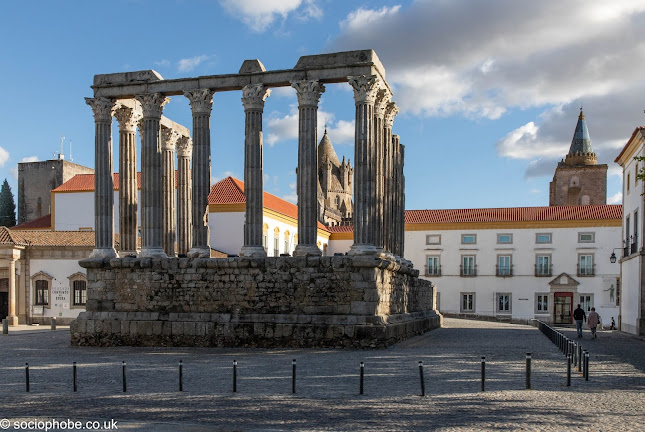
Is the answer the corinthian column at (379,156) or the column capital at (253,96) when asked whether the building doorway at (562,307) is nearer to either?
the corinthian column at (379,156)

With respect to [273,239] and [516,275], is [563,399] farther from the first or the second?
[516,275]

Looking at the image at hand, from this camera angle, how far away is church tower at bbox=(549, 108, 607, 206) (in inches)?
2781

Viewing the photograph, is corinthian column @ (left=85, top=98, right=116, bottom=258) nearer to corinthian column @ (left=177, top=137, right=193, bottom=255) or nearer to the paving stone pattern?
corinthian column @ (left=177, top=137, right=193, bottom=255)

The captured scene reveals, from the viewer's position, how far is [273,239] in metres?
45.8

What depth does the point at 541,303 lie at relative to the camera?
51.8 m

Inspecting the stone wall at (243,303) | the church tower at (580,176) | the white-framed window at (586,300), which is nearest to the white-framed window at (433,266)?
the white-framed window at (586,300)

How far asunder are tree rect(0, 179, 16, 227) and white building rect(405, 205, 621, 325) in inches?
1575

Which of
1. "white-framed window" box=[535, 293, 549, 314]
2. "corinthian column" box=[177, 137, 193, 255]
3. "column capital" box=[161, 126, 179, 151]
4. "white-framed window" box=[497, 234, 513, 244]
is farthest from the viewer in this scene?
"white-framed window" box=[497, 234, 513, 244]

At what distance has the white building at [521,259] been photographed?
50.8 metres

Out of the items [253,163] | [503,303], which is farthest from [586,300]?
[253,163]

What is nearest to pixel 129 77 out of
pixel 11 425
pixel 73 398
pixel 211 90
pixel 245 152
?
pixel 211 90

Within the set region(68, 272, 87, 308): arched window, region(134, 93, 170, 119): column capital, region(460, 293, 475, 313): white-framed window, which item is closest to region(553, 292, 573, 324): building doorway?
region(460, 293, 475, 313): white-framed window

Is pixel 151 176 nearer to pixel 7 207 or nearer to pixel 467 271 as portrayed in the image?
pixel 467 271

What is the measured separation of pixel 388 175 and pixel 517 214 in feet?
99.7
